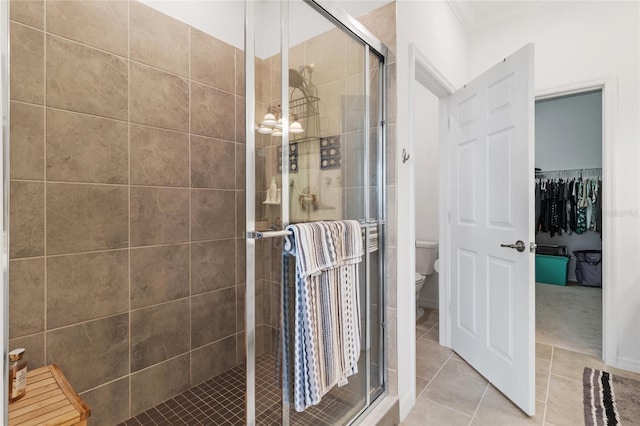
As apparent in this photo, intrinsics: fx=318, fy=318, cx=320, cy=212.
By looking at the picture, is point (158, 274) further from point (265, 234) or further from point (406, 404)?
point (406, 404)

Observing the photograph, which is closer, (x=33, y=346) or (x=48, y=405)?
(x=48, y=405)

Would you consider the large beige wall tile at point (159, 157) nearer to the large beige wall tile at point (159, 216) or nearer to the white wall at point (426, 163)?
the large beige wall tile at point (159, 216)

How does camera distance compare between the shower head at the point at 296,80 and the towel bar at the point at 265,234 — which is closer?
the towel bar at the point at 265,234

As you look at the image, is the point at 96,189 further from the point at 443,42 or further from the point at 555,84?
the point at 555,84

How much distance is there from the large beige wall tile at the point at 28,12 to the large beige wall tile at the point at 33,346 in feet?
4.59

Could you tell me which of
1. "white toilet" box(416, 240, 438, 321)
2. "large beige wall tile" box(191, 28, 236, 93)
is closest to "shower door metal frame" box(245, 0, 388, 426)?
"large beige wall tile" box(191, 28, 236, 93)

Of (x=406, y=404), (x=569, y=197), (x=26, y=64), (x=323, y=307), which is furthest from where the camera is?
(x=569, y=197)

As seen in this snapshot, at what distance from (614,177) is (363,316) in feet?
7.06

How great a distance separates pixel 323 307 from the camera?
1.27 metres

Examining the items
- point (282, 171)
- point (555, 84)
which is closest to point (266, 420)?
point (282, 171)

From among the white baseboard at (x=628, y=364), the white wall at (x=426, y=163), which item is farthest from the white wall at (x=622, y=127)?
the white wall at (x=426, y=163)

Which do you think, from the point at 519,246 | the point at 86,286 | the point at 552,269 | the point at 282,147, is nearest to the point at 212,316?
the point at 86,286

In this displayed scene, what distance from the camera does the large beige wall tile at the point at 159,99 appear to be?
1769 millimetres

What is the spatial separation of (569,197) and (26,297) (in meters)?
6.24
